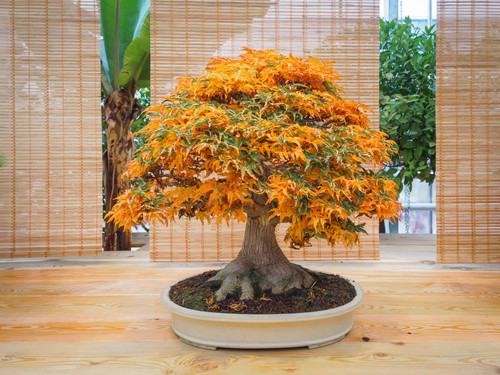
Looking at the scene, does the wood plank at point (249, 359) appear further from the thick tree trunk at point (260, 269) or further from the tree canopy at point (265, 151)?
→ the tree canopy at point (265, 151)

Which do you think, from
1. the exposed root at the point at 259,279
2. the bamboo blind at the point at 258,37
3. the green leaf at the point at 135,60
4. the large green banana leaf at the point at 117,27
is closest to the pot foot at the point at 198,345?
the exposed root at the point at 259,279

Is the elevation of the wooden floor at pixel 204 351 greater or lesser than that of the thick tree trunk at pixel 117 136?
lesser

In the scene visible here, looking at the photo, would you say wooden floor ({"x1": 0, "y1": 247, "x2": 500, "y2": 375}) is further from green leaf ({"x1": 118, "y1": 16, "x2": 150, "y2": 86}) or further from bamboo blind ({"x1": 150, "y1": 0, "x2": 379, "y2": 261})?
green leaf ({"x1": 118, "y1": 16, "x2": 150, "y2": 86})

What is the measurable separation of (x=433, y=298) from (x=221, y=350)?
2.99 ft

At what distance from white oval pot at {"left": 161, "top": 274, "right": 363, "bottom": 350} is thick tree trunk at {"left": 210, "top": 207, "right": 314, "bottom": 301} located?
10 centimetres

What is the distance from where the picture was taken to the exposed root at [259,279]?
1086mm

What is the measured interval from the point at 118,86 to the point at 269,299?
1.89 meters

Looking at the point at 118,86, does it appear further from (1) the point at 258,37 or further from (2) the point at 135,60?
(1) the point at 258,37

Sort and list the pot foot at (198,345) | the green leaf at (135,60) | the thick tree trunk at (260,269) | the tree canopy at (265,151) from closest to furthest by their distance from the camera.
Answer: the tree canopy at (265,151) → the pot foot at (198,345) → the thick tree trunk at (260,269) → the green leaf at (135,60)

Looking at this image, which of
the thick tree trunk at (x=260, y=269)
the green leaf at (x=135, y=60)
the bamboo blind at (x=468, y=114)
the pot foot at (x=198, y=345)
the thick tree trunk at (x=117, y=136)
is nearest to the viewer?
the pot foot at (x=198, y=345)

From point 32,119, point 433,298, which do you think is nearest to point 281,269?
point 433,298

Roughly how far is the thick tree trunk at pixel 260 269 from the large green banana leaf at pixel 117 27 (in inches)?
61.2

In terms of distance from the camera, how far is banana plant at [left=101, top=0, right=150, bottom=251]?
2238mm

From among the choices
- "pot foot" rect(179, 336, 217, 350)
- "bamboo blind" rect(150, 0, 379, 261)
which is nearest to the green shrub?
"bamboo blind" rect(150, 0, 379, 261)
